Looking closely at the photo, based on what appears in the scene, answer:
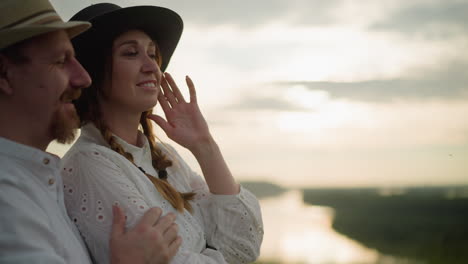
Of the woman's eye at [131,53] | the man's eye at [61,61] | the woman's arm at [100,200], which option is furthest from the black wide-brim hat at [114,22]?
the woman's arm at [100,200]

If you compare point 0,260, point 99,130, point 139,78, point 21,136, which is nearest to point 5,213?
point 0,260

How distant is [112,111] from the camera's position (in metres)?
3.00

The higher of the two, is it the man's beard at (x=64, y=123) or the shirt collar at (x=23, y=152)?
the man's beard at (x=64, y=123)

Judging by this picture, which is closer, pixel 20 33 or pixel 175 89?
pixel 20 33

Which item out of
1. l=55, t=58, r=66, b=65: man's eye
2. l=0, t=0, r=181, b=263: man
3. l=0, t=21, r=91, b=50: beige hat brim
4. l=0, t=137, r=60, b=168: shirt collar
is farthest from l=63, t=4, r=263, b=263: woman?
l=0, t=21, r=91, b=50: beige hat brim

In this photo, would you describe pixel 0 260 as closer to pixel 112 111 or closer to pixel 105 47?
pixel 112 111

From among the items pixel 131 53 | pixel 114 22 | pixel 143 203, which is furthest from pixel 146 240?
pixel 114 22

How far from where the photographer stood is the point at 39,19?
7.36 feet

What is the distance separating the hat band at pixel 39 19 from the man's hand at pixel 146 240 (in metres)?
0.99

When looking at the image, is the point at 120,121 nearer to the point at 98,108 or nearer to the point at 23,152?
the point at 98,108

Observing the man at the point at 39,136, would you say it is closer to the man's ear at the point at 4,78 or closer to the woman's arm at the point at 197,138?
the man's ear at the point at 4,78

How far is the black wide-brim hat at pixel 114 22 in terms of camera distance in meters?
2.91

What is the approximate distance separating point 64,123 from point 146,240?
69 cm

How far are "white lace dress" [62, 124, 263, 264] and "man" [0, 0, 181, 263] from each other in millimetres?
129
